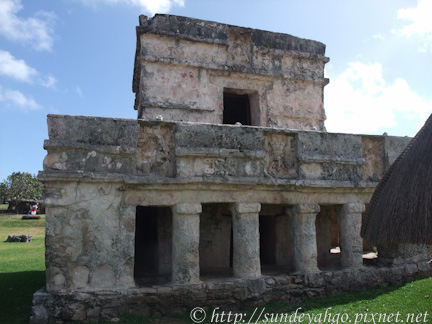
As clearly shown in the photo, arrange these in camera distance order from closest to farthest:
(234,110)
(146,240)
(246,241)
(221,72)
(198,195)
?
(198,195) → (246,241) → (146,240) → (221,72) → (234,110)

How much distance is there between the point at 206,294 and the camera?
6.18 metres

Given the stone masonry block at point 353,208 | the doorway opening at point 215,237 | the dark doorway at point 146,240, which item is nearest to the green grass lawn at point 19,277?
the dark doorway at point 146,240

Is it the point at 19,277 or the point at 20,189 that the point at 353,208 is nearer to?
the point at 19,277

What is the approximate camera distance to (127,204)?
6.11 meters

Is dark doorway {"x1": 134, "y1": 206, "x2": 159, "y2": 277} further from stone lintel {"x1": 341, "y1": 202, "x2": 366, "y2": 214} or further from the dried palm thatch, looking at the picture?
the dried palm thatch

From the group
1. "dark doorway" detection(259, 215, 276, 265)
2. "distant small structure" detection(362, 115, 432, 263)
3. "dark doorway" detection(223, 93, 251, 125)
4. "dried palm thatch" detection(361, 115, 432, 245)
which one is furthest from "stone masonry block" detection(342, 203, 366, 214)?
"dark doorway" detection(223, 93, 251, 125)

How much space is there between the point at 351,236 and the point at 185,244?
11.9 ft

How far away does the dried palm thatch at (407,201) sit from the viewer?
4270 millimetres

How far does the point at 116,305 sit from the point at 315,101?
775 cm

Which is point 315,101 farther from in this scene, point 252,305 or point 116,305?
point 116,305

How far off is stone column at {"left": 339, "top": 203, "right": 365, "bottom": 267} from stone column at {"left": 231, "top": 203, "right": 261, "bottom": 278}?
2.11m

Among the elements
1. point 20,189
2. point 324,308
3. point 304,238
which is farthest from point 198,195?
point 20,189

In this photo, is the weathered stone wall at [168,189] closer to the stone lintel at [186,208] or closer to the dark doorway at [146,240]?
the stone lintel at [186,208]

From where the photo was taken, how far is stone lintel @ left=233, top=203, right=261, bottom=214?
6.65m
